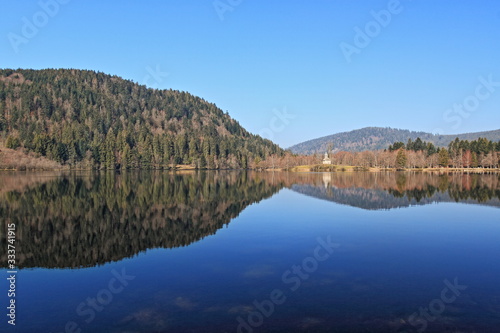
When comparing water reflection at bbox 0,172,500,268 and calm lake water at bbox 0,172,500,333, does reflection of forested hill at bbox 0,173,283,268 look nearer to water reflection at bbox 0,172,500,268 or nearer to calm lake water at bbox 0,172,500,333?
water reflection at bbox 0,172,500,268

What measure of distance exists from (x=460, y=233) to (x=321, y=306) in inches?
835

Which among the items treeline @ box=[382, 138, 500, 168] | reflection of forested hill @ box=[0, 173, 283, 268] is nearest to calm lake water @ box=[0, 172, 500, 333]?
reflection of forested hill @ box=[0, 173, 283, 268]

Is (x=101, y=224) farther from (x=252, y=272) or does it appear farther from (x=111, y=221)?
(x=252, y=272)

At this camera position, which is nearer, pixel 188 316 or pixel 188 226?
pixel 188 316

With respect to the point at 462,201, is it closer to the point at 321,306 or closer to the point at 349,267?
the point at 349,267

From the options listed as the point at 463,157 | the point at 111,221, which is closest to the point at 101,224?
the point at 111,221

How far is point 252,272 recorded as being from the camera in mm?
20047

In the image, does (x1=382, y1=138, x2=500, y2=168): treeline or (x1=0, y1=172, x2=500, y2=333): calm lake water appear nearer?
(x1=0, y1=172, x2=500, y2=333): calm lake water

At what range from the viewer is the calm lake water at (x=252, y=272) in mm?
14055

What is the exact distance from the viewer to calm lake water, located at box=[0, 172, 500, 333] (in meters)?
14.1

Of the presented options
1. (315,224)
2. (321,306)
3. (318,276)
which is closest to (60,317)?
(321,306)

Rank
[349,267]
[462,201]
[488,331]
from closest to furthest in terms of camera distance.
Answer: [488,331] → [349,267] → [462,201]

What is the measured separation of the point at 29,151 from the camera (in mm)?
183125

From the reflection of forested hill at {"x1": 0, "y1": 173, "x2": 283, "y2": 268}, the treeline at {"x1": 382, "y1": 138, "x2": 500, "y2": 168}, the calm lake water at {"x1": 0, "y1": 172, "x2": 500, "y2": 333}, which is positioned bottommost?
the calm lake water at {"x1": 0, "y1": 172, "x2": 500, "y2": 333}
